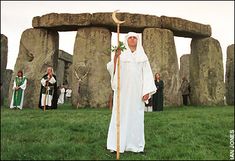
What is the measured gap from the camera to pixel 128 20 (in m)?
15.1

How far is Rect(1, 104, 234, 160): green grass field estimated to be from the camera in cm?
607

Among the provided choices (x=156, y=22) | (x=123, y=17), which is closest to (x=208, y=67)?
(x=156, y=22)

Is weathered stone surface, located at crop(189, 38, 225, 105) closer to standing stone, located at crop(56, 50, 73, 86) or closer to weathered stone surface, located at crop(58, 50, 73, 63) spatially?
standing stone, located at crop(56, 50, 73, 86)

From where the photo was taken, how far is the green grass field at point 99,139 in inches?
239

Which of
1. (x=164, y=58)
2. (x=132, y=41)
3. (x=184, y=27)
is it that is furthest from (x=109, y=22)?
(x=132, y=41)

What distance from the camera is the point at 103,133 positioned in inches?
308

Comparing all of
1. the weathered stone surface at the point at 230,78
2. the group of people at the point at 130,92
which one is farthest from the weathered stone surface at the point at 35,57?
the group of people at the point at 130,92

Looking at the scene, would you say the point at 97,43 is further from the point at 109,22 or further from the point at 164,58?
the point at 164,58

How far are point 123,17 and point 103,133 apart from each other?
27.0ft

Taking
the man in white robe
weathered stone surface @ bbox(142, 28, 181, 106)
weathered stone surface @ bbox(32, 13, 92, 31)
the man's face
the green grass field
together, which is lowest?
the green grass field

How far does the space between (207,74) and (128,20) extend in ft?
15.3

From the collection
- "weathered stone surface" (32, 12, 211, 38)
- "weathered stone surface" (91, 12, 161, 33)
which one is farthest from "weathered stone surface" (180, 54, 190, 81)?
"weathered stone surface" (91, 12, 161, 33)

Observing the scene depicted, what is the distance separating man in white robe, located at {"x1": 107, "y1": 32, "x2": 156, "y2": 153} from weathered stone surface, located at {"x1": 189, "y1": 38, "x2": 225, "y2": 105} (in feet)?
34.7

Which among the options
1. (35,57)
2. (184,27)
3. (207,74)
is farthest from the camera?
(207,74)
